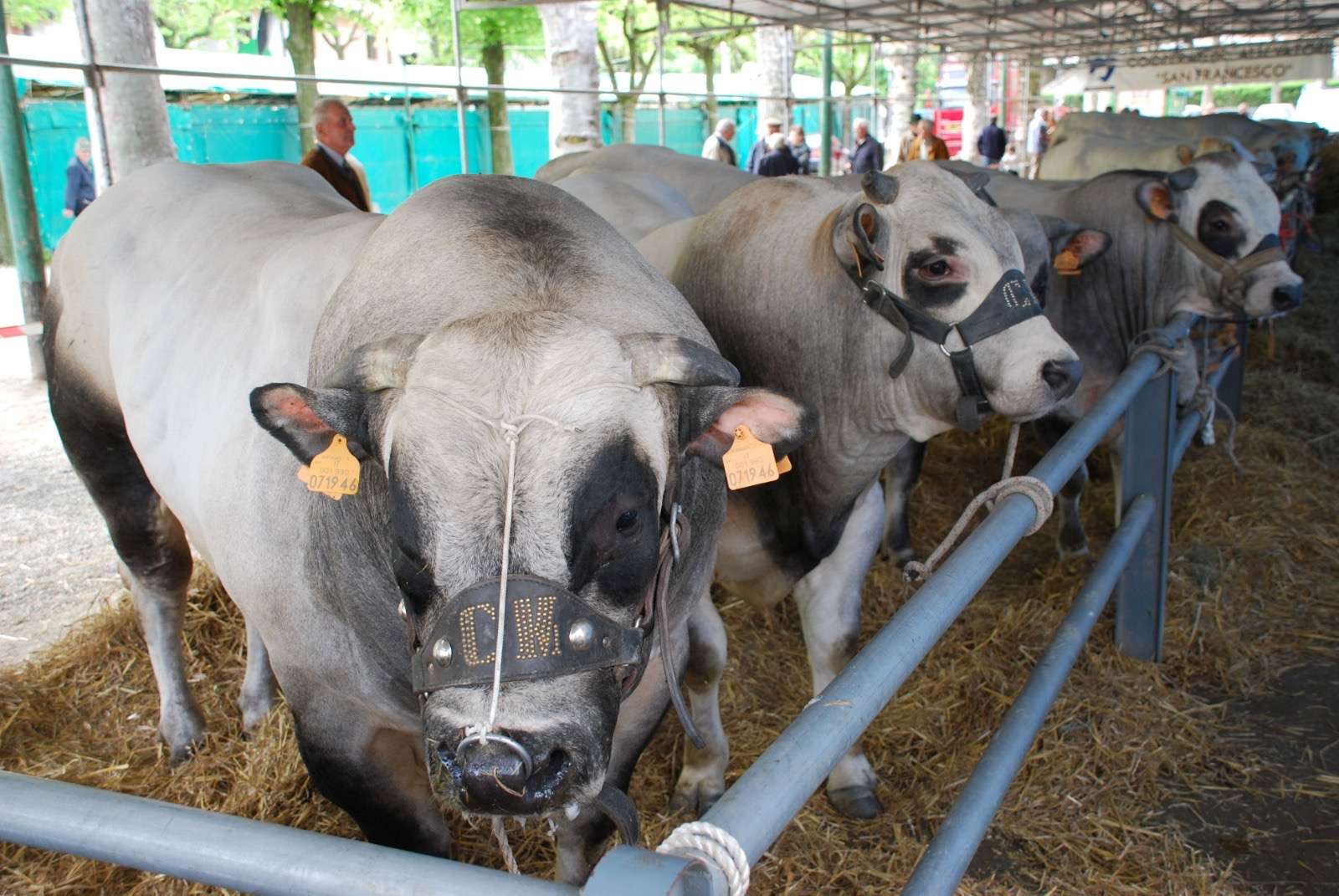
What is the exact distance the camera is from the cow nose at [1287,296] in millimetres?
5105

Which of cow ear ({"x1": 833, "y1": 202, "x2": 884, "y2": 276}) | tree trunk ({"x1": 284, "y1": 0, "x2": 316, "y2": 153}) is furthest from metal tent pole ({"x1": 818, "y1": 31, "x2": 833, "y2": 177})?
cow ear ({"x1": 833, "y1": 202, "x2": 884, "y2": 276})

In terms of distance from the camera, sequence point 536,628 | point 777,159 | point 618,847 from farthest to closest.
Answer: point 777,159 → point 536,628 → point 618,847

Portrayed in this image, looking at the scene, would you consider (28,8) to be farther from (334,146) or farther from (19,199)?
(334,146)

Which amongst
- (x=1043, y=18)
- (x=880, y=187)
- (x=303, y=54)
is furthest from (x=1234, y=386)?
(x=1043, y=18)

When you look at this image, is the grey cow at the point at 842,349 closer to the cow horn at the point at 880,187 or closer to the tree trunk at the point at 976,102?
the cow horn at the point at 880,187

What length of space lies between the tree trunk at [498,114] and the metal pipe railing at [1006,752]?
12.3 metres

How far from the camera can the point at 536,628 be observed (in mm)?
1608

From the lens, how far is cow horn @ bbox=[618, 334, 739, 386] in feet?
6.15

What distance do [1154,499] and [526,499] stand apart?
302cm

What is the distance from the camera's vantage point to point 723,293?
11.5ft

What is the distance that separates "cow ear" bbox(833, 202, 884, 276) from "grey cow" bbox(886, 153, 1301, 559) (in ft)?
7.48

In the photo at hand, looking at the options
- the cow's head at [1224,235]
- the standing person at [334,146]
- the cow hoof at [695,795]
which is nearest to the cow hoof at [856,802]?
the cow hoof at [695,795]

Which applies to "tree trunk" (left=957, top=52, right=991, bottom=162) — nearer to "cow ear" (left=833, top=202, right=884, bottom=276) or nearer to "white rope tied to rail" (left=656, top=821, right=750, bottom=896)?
"cow ear" (left=833, top=202, right=884, bottom=276)

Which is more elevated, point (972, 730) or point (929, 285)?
point (929, 285)
